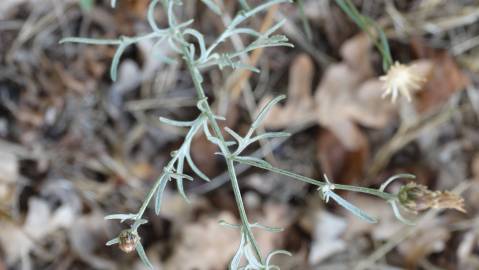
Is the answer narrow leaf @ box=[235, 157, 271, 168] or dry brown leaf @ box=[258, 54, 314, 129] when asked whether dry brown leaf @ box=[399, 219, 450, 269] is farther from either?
narrow leaf @ box=[235, 157, 271, 168]

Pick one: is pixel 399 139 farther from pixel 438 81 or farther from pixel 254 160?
pixel 254 160

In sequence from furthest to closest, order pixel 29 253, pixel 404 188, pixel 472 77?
pixel 472 77 → pixel 29 253 → pixel 404 188

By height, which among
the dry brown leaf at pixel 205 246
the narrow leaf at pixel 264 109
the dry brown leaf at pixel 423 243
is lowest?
the dry brown leaf at pixel 423 243

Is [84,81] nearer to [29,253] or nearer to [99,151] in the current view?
[99,151]

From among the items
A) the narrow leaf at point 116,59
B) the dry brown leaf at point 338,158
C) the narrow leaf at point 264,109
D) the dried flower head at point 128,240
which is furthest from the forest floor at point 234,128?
the dried flower head at point 128,240

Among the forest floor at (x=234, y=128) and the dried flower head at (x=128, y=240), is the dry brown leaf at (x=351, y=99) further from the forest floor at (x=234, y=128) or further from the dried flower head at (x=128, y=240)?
Answer: the dried flower head at (x=128, y=240)

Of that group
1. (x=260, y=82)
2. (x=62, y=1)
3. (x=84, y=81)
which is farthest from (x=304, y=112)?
(x=62, y=1)
